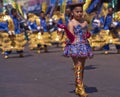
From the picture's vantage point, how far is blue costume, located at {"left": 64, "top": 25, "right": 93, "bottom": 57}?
8641mm

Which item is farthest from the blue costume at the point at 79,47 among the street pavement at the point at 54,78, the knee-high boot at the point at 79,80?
the street pavement at the point at 54,78

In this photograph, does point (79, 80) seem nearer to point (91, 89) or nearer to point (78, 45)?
point (78, 45)

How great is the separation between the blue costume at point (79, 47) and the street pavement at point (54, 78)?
31.7 inches

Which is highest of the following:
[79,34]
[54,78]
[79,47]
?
[79,34]

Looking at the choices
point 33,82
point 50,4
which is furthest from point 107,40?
point 50,4

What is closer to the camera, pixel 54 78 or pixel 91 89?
pixel 91 89

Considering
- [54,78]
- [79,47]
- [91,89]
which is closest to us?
[79,47]

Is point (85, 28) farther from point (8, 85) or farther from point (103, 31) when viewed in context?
point (103, 31)

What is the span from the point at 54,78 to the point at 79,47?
280 centimetres

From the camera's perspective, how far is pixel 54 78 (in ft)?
37.2

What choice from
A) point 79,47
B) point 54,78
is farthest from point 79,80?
point 54,78

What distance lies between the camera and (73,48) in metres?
8.71

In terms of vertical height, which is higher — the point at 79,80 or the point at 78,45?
the point at 78,45

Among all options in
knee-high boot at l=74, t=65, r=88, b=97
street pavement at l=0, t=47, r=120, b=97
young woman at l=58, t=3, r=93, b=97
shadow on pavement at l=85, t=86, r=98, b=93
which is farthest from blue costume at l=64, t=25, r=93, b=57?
shadow on pavement at l=85, t=86, r=98, b=93
